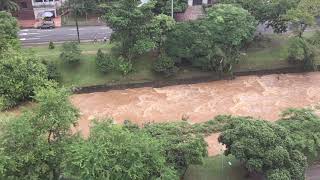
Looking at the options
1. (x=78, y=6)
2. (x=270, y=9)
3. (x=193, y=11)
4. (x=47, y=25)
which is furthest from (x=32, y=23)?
(x=270, y=9)

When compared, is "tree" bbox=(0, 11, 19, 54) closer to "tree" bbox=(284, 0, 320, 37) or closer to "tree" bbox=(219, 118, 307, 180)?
"tree" bbox=(219, 118, 307, 180)

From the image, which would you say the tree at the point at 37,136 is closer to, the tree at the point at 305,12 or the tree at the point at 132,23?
the tree at the point at 132,23

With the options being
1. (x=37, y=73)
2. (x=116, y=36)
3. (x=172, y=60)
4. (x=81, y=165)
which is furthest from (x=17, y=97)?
(x=81, y=165)

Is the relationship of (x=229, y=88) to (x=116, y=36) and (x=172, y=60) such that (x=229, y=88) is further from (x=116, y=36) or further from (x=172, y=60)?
(x=116, y=36)

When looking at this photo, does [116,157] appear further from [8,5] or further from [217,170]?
[8,5]

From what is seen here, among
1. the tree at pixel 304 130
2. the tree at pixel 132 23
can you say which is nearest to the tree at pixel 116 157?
the tree at pixel 304 130
